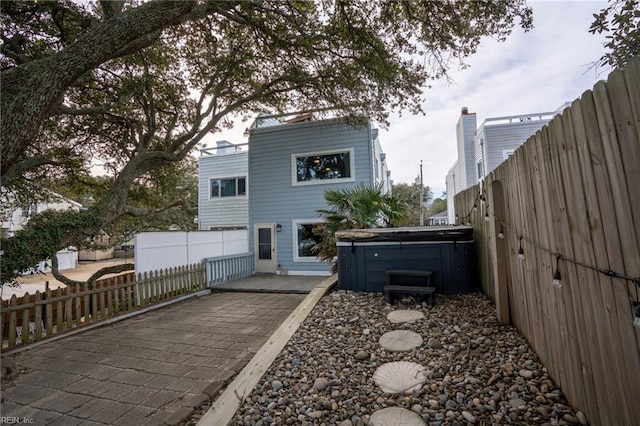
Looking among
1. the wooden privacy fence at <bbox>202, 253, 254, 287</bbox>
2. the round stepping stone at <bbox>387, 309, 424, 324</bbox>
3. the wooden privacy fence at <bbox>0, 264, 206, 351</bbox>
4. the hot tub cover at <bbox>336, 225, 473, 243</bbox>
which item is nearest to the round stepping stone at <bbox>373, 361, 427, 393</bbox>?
the round stepping stone at <bbox>387, 309, 424, 324</bbox>

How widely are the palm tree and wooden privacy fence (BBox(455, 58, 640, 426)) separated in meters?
3.33

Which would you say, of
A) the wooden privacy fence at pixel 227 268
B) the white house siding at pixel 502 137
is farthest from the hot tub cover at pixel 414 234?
the white house siding at pixel 502 137

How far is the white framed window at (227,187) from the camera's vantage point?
13320mm

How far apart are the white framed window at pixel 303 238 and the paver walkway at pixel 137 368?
14.3 feet

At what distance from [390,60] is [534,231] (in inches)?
233

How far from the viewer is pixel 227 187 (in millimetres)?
13648

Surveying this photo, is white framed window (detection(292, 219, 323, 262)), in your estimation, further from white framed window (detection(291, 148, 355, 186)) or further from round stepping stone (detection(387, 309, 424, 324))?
round stepping stone (detection(387, 309, 424, 324))

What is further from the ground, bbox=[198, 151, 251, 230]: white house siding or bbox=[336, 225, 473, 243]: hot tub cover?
bbox=[198, 151, 251, 230]: white house siding

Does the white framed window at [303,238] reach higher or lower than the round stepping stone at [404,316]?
higher

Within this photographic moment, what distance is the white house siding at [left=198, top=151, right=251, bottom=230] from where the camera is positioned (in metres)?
13.3

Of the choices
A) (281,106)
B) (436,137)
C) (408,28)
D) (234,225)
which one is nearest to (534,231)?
(408,28)

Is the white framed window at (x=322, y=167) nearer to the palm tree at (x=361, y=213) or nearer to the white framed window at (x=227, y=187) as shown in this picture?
the palm tree at (x=361, y=213)

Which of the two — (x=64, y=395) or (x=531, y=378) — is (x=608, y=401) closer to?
(x=531, y=378)

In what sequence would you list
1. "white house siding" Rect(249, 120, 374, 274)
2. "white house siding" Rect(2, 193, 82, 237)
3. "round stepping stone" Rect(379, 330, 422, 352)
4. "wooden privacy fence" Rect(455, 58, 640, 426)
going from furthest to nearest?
"white house siding" Rect(249, 120, 374, 274), "white house siding" Rect(2, 193, 82, 237), "round stepping stone" Rect(379, 330, 422, 352), "wooden privacy fence" Rect(455, 58, 640, 426)
